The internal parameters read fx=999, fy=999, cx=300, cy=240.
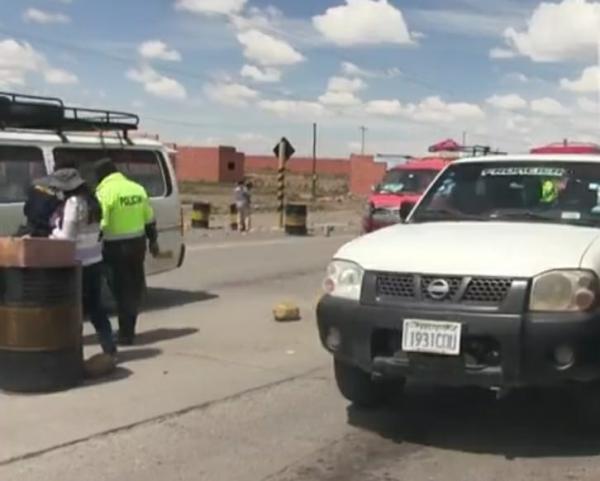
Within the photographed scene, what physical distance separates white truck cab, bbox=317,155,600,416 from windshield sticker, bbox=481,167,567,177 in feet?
2.46

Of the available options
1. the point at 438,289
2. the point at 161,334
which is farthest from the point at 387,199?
the point at 438,289

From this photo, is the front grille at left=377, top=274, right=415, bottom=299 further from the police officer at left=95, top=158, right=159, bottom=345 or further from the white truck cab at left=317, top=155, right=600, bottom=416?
the police officer at left=95, top=158, right=159, bottom=345

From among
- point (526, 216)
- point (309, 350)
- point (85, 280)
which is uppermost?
point (526, 216)

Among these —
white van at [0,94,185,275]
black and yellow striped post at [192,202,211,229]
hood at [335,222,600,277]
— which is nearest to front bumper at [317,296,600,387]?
hood at [335,222,600,277]

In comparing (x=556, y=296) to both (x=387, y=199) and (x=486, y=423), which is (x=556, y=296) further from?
(x=387, y=199)

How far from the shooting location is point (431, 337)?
18.4ft

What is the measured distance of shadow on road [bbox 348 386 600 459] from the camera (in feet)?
19.6

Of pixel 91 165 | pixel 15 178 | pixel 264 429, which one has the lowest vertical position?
pixel 264 429

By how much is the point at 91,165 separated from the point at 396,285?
604cm

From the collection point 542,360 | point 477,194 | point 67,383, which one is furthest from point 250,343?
point 542,360

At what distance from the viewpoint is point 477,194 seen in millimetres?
7250

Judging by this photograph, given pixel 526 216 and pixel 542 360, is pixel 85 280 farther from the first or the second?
pixel 542 360

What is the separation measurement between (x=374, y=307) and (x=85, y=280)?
3486 mm

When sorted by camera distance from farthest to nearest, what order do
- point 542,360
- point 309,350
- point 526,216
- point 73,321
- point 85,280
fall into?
point 309,350 → point 85,280 → point 73,321 → point 526,216 → point 542,360
